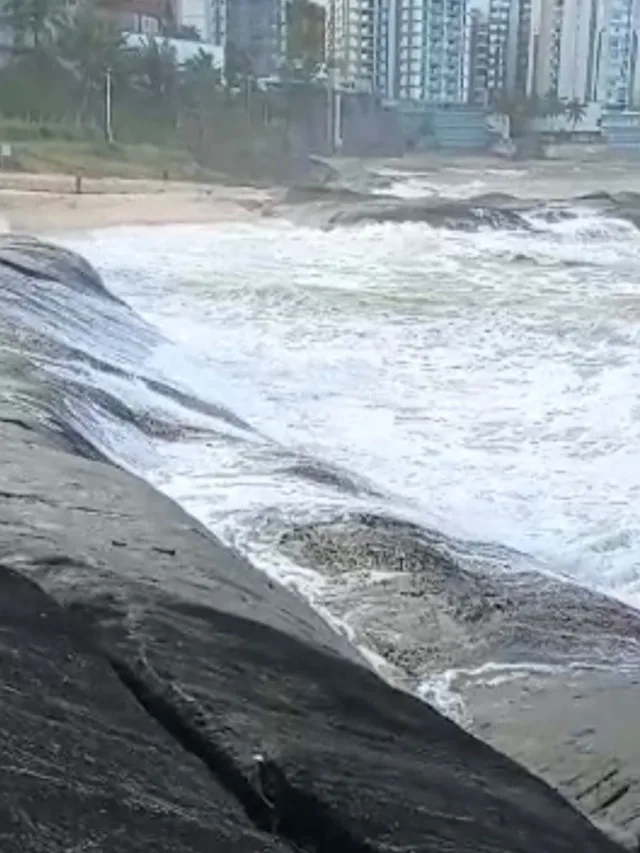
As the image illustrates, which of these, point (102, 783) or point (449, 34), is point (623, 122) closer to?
point (449, 34)

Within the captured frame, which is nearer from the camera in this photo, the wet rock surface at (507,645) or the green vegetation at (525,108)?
the wet rock surface at (507,645)

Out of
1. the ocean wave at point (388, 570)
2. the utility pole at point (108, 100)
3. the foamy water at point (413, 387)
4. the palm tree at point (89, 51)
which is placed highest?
the palm tree at point (89, 51)

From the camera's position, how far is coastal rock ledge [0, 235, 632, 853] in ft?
6.30

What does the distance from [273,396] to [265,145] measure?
1097 inches

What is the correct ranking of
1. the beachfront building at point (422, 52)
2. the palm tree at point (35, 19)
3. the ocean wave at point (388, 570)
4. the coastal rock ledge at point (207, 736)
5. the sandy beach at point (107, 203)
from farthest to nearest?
the beachfront building at point (422, 52) < the palm tree at point (35, 19) < the sandy beach at point (107, 203) < the ocean wave at point (388, 570) < the coastal rock ledge at point (207, 736)

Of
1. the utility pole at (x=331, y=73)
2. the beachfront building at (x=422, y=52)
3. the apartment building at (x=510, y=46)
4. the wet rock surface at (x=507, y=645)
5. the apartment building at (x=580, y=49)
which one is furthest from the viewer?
the apartment building at (x=580, y=49)

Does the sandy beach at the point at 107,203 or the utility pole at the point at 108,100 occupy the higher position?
the utility pole at the point at 108,100

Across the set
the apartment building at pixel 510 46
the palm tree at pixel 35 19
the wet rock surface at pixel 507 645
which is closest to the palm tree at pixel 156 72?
the palm tree at pixel 35 19

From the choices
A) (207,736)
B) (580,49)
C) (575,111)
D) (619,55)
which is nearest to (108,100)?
(575,111)

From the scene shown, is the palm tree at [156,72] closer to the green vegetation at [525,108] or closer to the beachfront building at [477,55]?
the beachfront building at [477,55]

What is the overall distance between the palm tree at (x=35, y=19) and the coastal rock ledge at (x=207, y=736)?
31.5m

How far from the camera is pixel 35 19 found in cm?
3266

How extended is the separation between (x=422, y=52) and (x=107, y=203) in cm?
2502

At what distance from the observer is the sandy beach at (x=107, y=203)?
67.1 ft
